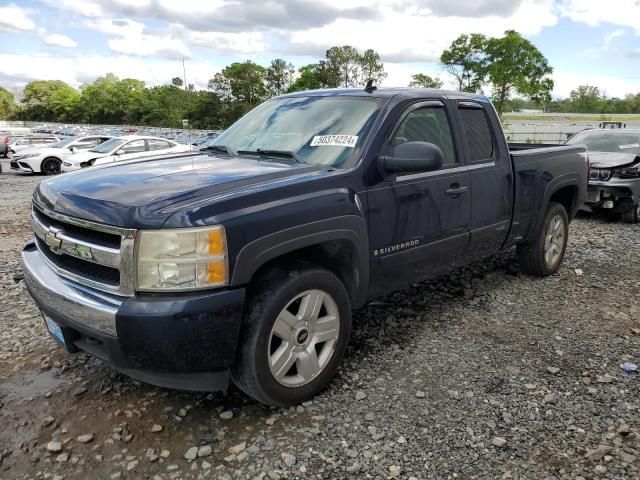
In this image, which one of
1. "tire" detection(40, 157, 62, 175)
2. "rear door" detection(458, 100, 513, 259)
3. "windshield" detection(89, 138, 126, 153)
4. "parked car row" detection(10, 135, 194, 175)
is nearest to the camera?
"rear door" detection(458, 100, 513, 259)

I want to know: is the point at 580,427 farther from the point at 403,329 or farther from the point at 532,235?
the point at 532,235

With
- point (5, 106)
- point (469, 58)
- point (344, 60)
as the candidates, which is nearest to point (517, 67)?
point (469, 58)

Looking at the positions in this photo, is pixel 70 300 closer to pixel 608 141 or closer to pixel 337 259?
pixel 337 259

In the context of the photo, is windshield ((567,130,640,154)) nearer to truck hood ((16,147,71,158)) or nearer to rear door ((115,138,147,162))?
rear door ((115,138,147,162))

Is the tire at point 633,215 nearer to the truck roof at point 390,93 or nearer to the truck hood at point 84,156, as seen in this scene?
the truck roof at point 390,93

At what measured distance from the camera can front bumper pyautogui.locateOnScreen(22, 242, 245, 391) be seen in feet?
7.86

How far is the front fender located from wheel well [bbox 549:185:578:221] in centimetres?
310

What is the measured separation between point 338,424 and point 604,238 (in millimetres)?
6035

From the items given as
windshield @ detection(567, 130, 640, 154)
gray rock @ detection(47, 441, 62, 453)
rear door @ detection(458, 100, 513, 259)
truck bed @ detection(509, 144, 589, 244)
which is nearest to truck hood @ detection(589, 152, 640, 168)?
windshield @ detection(567, 130, 640, 154)

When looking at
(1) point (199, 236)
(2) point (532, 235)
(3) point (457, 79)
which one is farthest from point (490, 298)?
(3) point (457, 79)

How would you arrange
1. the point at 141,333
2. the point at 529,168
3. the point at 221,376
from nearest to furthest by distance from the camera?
the point at 141,333 < the point at 221,376 < the point at 529,168

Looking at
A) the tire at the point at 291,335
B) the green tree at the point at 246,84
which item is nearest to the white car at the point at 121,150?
the tire at the point at 291,335

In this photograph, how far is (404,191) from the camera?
3.43 meters

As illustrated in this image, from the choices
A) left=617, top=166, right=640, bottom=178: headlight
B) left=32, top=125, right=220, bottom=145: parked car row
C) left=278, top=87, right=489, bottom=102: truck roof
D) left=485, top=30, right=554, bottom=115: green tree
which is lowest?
left=617, top=166, right=640, bottom=178: headlight
